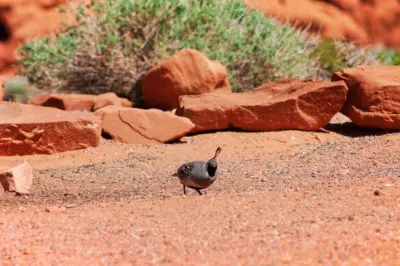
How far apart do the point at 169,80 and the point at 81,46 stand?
1.94 metres

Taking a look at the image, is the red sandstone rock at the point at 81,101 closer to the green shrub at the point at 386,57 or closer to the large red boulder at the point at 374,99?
the large red boulder at the point at 374,99

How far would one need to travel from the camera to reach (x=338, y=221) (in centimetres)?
487

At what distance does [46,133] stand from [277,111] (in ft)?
8.69

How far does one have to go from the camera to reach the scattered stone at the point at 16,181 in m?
6.86

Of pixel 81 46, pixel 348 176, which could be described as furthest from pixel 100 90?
pixel 348 176

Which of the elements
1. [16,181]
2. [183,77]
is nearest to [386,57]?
[183,77]

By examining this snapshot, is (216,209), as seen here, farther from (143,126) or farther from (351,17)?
(351,17)

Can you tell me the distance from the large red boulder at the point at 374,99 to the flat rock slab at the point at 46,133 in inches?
117

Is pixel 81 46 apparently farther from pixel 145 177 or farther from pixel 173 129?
pixel 145 177

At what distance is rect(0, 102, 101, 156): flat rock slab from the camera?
9055 mm

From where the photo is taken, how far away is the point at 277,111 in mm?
10016

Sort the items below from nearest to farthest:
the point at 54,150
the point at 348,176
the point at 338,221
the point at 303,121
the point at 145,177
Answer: the point at 338,221
the point at 348,176
the point at 145,177
the point at 54,150
the point at 303,121

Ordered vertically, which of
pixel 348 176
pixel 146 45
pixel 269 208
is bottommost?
pixel 146 45

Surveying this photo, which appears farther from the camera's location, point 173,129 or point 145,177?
point 173,129
